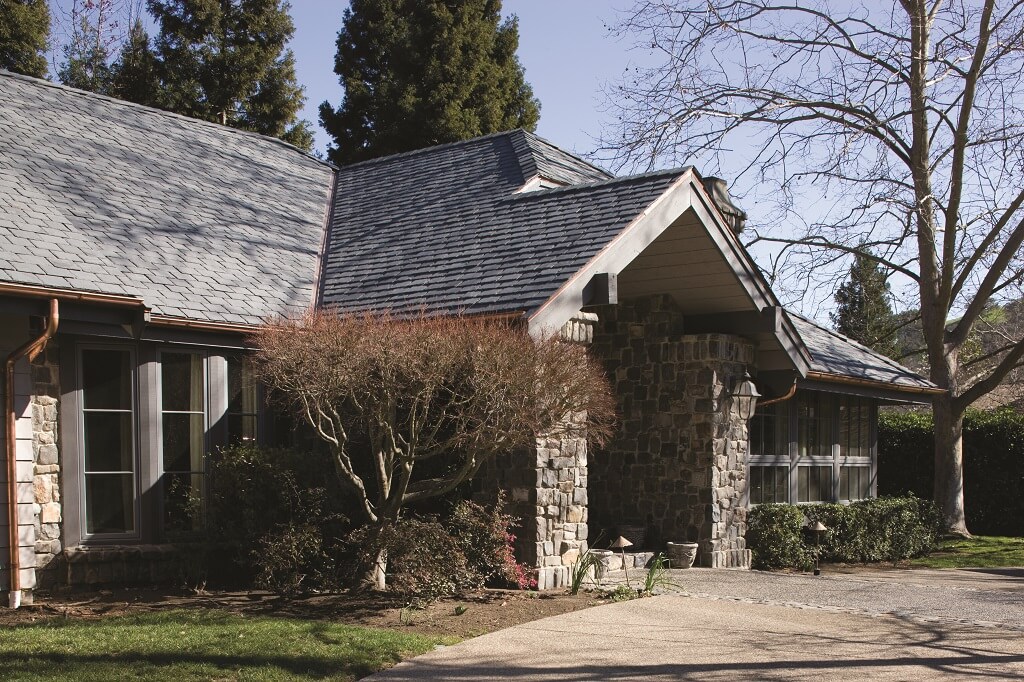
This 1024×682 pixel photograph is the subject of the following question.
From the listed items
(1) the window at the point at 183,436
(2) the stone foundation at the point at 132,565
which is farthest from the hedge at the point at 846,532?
(2) the stone foundation at the point at 132,565

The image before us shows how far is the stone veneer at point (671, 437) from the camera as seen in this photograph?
13352mm

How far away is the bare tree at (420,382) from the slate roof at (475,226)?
3.81 feet

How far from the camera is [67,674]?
6.55m

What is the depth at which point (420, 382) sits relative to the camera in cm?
926

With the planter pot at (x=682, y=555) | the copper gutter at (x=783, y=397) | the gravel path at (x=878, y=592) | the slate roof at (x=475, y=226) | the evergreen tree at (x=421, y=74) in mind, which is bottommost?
the gravel path at (x=878, y=592)

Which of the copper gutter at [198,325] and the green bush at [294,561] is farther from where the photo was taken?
the copper gutter at [198,325]

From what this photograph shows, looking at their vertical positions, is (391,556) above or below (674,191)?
below

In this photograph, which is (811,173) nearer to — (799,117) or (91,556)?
(799,117)

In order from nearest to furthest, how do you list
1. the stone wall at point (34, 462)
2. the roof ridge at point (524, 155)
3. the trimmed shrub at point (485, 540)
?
1. the stone wall at point (34, 462)
2. the trimmed shrub at point (485, 540)
3. the roof ridge at point (524, 155)

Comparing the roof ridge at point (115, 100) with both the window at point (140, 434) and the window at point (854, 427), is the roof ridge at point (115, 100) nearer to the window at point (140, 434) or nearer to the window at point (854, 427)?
the window at point (140, 434)

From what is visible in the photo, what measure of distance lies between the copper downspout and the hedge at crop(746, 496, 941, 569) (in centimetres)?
904

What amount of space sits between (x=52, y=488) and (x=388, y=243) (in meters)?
5.52

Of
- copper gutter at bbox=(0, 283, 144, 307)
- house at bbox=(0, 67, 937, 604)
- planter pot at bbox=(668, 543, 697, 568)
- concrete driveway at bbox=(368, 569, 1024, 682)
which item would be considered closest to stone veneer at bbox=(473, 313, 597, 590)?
house at bbox=(0, 67, 937, 604)

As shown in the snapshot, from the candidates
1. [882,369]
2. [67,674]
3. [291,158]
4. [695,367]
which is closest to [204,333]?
[67,674]
